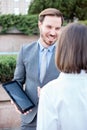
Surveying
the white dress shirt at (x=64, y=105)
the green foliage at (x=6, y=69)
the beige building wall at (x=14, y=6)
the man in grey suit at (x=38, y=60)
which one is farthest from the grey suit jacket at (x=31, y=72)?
the beige building wall at (x=14, y=6)

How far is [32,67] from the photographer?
3.28m

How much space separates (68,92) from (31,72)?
1038mm

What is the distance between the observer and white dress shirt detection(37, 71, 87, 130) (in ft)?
7.36

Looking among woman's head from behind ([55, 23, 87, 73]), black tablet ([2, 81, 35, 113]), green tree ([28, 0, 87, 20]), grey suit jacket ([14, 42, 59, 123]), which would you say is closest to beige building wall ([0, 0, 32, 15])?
green tree ([28, 0, 87, 20])

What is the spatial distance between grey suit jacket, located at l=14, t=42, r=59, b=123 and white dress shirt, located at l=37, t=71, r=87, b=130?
954 mm

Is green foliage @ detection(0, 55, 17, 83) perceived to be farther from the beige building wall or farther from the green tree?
the beige building wall

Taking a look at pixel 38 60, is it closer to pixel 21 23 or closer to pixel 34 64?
pixel 34 64

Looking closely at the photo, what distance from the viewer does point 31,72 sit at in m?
3.28

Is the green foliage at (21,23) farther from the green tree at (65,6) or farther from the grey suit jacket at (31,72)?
the grey suit jacket at (31,72)

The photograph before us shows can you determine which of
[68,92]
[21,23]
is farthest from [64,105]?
[21,23]

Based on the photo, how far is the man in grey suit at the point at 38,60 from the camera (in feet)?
10.7

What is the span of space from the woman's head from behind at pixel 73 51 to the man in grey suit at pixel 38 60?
3.07 feet

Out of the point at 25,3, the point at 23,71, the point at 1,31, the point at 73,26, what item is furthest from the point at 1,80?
the point at 25,3

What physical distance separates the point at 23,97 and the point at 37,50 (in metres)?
0.39
